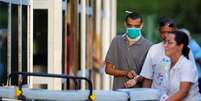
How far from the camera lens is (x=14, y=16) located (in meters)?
9.92

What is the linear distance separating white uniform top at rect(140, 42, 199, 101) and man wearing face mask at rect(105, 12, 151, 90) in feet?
0.86

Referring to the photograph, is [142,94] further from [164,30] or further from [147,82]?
[164,30]

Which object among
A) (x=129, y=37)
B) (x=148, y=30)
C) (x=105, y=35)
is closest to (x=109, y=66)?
(x=129, y=37)

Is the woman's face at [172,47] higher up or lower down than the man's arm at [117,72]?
higher up

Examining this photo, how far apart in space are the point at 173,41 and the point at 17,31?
2.29 m

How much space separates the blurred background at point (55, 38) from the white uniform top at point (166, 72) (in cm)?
138

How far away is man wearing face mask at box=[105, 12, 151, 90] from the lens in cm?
946

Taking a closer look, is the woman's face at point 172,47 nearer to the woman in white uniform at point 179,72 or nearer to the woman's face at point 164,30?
the woman in white uniform at point 179,72

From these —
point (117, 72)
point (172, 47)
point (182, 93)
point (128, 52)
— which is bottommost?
point (182, 93)

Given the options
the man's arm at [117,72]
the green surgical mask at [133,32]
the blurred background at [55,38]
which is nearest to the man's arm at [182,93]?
Result: the man's arm at [117,72]

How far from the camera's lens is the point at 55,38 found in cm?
1148

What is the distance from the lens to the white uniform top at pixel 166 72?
8391 millimetres

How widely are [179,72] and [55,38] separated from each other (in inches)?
132

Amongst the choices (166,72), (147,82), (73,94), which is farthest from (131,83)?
(73,94)
